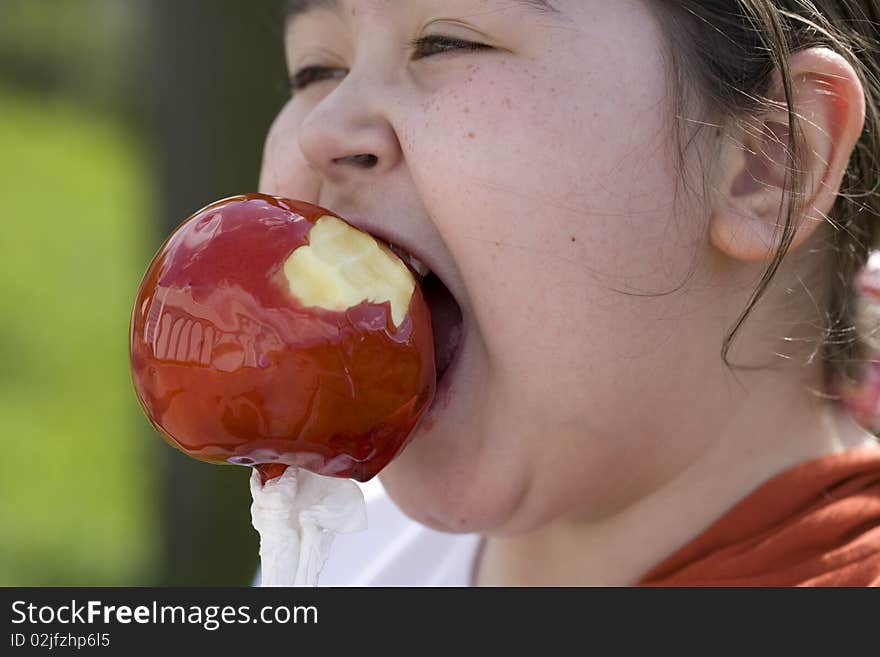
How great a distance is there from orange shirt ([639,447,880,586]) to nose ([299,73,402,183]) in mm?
711

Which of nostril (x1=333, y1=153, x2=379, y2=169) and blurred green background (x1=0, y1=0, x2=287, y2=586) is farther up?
nostril (x1=333, y1=153, x2=379, y2=169)

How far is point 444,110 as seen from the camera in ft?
4.92

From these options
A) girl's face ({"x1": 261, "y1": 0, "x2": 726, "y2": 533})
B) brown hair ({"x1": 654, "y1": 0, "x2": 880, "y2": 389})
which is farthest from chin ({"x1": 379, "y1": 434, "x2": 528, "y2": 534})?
brown hair ({"x1": 654, "y1": 0, "x2": 880, "y2": 389})

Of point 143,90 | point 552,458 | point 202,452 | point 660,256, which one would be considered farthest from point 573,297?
point 143,90

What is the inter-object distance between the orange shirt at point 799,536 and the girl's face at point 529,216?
162mm

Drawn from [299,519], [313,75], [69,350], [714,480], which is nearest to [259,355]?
[299,519]

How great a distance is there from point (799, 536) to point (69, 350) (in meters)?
4.92

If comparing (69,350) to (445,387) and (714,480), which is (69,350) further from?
(714,480)

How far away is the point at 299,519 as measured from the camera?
4.71 ft

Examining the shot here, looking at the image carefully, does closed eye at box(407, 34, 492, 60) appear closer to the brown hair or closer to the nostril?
the nostril

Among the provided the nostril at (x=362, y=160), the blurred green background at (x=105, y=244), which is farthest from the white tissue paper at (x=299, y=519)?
the blurred green background at (x=105, y=244)

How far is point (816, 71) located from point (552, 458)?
2.16 ft

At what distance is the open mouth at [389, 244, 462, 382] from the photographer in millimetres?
1585
